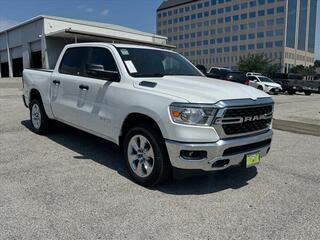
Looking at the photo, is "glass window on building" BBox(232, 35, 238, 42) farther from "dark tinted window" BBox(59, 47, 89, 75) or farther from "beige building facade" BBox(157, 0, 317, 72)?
"dark tinted window" BBox(59, 47, 89, 75)

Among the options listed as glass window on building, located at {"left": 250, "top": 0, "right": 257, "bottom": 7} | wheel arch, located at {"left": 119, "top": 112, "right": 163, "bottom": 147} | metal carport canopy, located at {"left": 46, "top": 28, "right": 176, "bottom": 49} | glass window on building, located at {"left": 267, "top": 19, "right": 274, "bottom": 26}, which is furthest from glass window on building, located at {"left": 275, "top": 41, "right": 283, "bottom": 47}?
wheel arch, located at {"left": 119, "top": 112, "right": 163, "bottom": 147}

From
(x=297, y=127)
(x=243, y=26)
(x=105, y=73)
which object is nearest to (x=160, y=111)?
(x=105, y=73)

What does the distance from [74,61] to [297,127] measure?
275 inches

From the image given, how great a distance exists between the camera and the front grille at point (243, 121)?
13.5 feet

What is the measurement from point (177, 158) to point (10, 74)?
2091 inches

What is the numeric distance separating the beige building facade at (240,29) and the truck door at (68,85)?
4057 inches

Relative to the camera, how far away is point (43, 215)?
3684mm

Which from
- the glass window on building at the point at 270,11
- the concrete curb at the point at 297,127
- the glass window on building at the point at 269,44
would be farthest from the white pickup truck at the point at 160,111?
the glass window on building at the point at 270,11

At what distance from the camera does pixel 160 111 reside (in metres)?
4.18

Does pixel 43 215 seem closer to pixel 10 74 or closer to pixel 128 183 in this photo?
pixel 128 183

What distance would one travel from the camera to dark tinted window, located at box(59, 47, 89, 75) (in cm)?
600

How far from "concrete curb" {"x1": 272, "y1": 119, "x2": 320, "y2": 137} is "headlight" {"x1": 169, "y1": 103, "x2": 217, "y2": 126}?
19.8 ft

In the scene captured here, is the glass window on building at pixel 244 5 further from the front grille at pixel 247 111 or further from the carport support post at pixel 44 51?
the front grille at pixel 247 111

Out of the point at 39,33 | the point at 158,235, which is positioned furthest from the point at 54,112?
the point at 39,33
